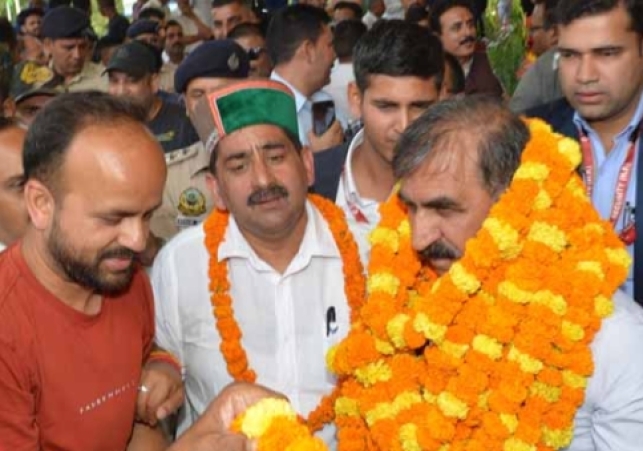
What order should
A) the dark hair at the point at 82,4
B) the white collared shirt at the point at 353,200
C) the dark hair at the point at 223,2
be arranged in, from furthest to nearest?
the dark hair at the point at 82,4
the dark hair at the point at 223,2
the white collared shirt at the point at 353,200

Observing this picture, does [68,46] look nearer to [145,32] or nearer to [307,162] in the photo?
[145,32]

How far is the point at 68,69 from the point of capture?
8.20 metres

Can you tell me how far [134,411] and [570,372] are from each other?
1.18m

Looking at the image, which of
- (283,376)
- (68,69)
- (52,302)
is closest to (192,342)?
(283,376)

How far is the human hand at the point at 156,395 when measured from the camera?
106 inches

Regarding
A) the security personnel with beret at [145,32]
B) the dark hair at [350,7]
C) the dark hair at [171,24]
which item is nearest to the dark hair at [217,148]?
the security personnel with beret at [145,32]

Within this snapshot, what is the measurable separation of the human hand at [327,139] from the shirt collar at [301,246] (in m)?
1.81

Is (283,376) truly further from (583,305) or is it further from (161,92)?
(161,92)

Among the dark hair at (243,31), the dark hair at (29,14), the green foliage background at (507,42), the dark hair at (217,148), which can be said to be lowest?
the dark hair at (29,14)

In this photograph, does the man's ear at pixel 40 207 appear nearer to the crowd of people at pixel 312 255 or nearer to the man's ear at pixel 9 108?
the crowd of people at pixel 312 255

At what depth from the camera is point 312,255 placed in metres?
3.31

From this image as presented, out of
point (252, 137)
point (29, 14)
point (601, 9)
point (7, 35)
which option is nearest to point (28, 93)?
point (252, 137)

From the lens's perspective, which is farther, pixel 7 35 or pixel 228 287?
pixel 7 35

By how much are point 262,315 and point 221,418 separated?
734 mm
